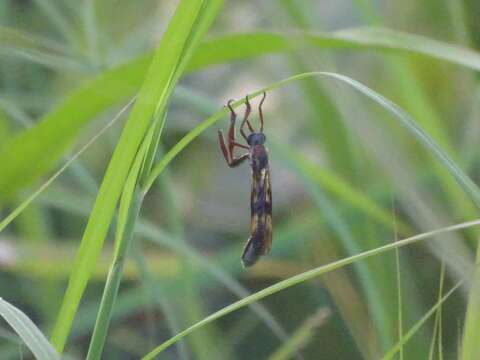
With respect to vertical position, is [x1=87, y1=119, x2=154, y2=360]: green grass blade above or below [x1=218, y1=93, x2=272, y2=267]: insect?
below

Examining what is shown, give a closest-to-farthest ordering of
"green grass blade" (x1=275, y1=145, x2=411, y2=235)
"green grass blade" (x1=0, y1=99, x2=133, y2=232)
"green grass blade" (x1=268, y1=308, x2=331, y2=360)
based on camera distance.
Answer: "green grass blade" (x1=0, y1=99, x2=133, y2=232), "green grass blade" (x1=268, y1=308, x2=331, y2=360), "green grass blade" (x1=275, y1=145, x2=411, y2=235)

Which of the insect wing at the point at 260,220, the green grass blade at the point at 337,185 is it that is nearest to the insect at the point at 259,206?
the insect wing at the point at 260,220

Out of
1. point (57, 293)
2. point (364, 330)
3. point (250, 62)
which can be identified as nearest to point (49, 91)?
point (250, 62)

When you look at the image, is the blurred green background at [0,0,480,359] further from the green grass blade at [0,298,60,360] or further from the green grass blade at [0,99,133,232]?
the green grass blade at [0,298,60,360]

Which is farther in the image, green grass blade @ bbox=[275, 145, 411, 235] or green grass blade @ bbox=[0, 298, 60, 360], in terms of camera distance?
green grass blade @ bbox=[275, 145, 411, 235]

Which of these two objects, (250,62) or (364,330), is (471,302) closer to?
(364,330)

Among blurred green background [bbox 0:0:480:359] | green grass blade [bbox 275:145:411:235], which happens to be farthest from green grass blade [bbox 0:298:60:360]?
green grass blade [bbox 275:145:411:235]
